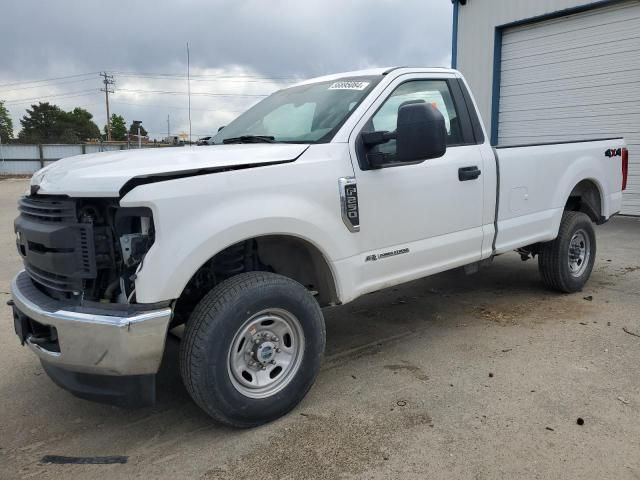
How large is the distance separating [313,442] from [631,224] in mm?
9030

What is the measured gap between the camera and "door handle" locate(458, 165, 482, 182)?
4004 millimetres

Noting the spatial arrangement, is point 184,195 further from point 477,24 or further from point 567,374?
point 477,24

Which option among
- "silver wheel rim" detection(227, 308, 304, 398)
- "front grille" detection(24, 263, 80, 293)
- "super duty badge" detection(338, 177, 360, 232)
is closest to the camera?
"front grille" detection(24, 263, 80, 293)

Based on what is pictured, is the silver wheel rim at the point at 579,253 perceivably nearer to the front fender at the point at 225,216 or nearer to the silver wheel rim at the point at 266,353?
the front fender at the point at 225,216

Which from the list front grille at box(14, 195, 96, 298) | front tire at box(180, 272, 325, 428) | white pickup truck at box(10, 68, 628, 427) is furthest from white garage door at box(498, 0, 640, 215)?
front grille at box(14, 195, 96, 298)

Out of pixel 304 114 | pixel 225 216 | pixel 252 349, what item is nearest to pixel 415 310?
pixel 304 114

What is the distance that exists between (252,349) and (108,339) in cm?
77

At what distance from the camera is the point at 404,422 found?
3.05 m

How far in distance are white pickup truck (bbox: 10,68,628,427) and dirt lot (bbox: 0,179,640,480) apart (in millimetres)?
326

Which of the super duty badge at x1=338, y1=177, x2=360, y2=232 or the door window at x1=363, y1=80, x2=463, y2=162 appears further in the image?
the door window at x1=363, y1=80, x2=463, y2=162

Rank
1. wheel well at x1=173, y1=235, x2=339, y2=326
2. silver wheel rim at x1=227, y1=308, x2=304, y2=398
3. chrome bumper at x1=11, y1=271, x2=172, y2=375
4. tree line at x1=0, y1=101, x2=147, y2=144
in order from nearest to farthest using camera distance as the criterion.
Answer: chrome bumper at x1=11, y1=271, x2=172, y2=375, silver wheel rim at x1=227, y1=308, x2=304, y2=398, wheel well at x1=173, y1=235, x2=339, y2=326, tree line at x1=0, y1=101, x2=147, y2=144

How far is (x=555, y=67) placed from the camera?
1116 centimetres

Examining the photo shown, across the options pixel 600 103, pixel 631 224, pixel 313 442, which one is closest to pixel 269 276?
pixel 313 442

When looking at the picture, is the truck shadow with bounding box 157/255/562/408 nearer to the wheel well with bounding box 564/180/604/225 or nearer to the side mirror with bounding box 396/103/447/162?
the wheel well with bounding box 564/180/604/225
